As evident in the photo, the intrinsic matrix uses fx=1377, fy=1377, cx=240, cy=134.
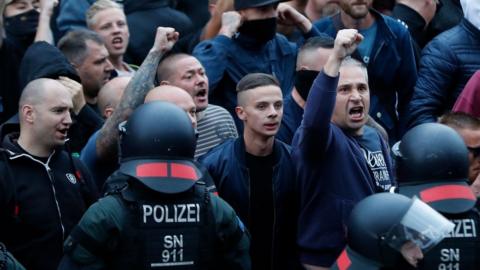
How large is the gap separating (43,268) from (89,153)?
1.07 m

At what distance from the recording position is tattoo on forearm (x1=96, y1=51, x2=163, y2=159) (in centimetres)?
867

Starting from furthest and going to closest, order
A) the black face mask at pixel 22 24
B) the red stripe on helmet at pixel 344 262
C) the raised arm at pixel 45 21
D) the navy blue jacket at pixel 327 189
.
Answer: the black face mask at pixel 22 24 < the raised arm at pixel 45 21 < the navy blue jacket at pixel 327 189 < the red stripe on helmet at pixel 344 262

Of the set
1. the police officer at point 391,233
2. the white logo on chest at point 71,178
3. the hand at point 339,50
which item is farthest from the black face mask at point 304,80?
the police officer at point 391,233

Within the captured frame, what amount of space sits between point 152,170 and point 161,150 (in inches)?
4.9

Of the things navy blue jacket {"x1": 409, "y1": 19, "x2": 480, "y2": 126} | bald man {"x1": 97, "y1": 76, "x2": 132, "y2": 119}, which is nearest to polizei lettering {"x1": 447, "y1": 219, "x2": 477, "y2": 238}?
navy blue jacket {"x1": 409, "y1": 19, "x2": 480, "y2": 126}

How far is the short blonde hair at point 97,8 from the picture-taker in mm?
10797

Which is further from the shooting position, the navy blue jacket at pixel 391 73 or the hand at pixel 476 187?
the navy blue jacket at pixel 391 73

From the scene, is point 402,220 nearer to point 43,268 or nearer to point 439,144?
point 439,144

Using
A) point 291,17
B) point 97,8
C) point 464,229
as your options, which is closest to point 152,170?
point 464,229

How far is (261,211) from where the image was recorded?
332 inches

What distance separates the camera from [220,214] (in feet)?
23.8

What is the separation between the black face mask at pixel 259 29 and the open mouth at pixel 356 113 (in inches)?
51.5

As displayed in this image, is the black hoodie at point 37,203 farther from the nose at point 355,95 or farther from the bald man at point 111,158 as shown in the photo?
the nose at point 355,95

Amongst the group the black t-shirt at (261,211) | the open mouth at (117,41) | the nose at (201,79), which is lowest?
the black t-shirt at (261,211)
